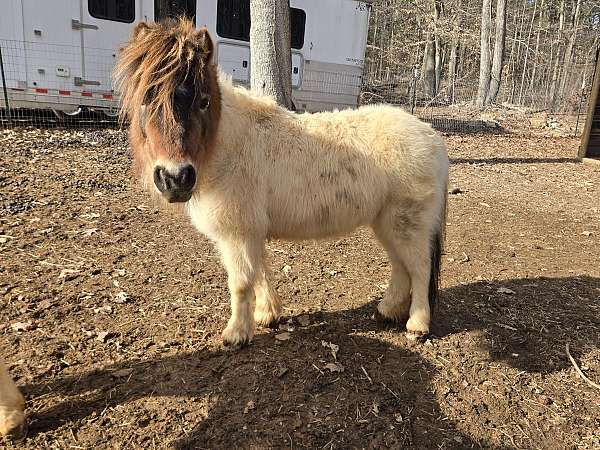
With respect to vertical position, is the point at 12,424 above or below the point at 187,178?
below

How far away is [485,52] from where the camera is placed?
20.5m

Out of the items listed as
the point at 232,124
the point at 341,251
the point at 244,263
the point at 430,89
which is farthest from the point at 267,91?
the point at 430,89

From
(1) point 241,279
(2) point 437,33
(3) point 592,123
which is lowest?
(1) point 241,279

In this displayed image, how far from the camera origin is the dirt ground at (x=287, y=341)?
2.68 metres

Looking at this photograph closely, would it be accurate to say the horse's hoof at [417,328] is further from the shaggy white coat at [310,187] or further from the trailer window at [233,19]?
the trailer window at [233,19]

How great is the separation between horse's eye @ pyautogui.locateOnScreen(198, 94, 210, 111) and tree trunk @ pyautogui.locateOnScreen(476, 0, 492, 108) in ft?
69.8

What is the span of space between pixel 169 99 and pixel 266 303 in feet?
6.26

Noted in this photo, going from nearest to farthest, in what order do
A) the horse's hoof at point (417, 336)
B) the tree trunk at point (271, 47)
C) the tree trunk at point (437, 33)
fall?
1. the horse's hoof at point (417, 336)
2. the tree trunk at point (271, 47)
3. the tree trunk at point (437, 33)

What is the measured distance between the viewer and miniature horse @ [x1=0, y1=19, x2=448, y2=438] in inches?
104

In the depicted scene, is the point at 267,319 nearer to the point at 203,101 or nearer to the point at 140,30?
the point at 203,101

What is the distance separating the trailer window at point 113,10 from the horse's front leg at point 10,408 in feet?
31.5

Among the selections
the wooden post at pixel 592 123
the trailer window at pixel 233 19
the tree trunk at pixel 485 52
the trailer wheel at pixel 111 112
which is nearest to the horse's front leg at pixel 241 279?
the trailer wheel at pixel 111 112

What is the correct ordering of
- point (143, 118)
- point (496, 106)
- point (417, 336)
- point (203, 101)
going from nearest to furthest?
point (143, 118)
point (203, 101)
point (417, 336)
point (496, 106)


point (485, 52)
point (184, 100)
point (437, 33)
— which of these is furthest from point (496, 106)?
point (184, 100)
